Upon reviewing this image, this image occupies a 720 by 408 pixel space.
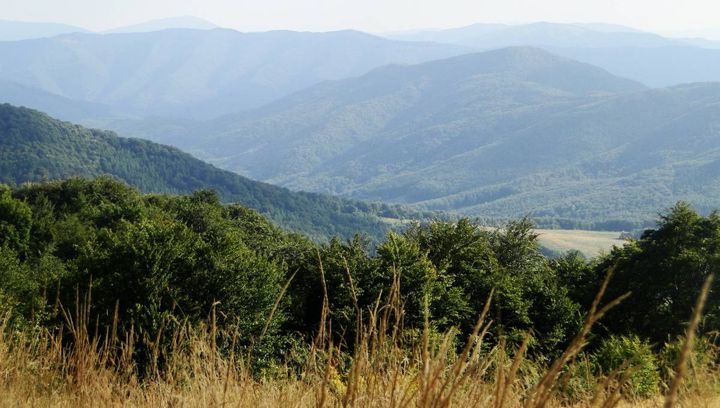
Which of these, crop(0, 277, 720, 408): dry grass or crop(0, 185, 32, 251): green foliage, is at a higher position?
crop(0, 277, 720, 408): dry grass

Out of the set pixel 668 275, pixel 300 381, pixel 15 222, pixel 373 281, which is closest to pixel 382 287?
pixel 373 281

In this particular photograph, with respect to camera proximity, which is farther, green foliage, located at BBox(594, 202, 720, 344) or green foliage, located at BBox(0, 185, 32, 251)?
green foliage, located at BBox(0, 185, 32, 251)

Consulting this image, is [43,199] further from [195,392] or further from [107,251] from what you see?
[195,392]

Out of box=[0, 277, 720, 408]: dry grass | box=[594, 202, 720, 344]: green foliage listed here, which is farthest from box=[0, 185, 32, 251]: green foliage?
box=[0, 277, 720, 408]: dry grass

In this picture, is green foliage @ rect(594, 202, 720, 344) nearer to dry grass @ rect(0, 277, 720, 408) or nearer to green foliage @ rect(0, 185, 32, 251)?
dry grass @ rect(0, 277, 720, 408)

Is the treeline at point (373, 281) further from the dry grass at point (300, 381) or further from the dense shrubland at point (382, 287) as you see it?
the dry grass at point (300, 381)

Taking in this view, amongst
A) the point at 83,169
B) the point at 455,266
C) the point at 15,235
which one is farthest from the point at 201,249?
the point at 83,169

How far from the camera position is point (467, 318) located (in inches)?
1094

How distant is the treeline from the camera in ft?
72.7

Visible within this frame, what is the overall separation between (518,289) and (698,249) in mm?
9052

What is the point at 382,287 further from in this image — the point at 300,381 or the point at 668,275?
the point at 300,381

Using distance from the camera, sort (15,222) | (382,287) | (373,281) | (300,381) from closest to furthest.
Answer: (300,381), (382,287), (373,281), (15,222)

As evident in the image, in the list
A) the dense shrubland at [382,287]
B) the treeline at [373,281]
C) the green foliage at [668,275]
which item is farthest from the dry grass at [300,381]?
the green foliage at [668,275]

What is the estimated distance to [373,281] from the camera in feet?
89.6
